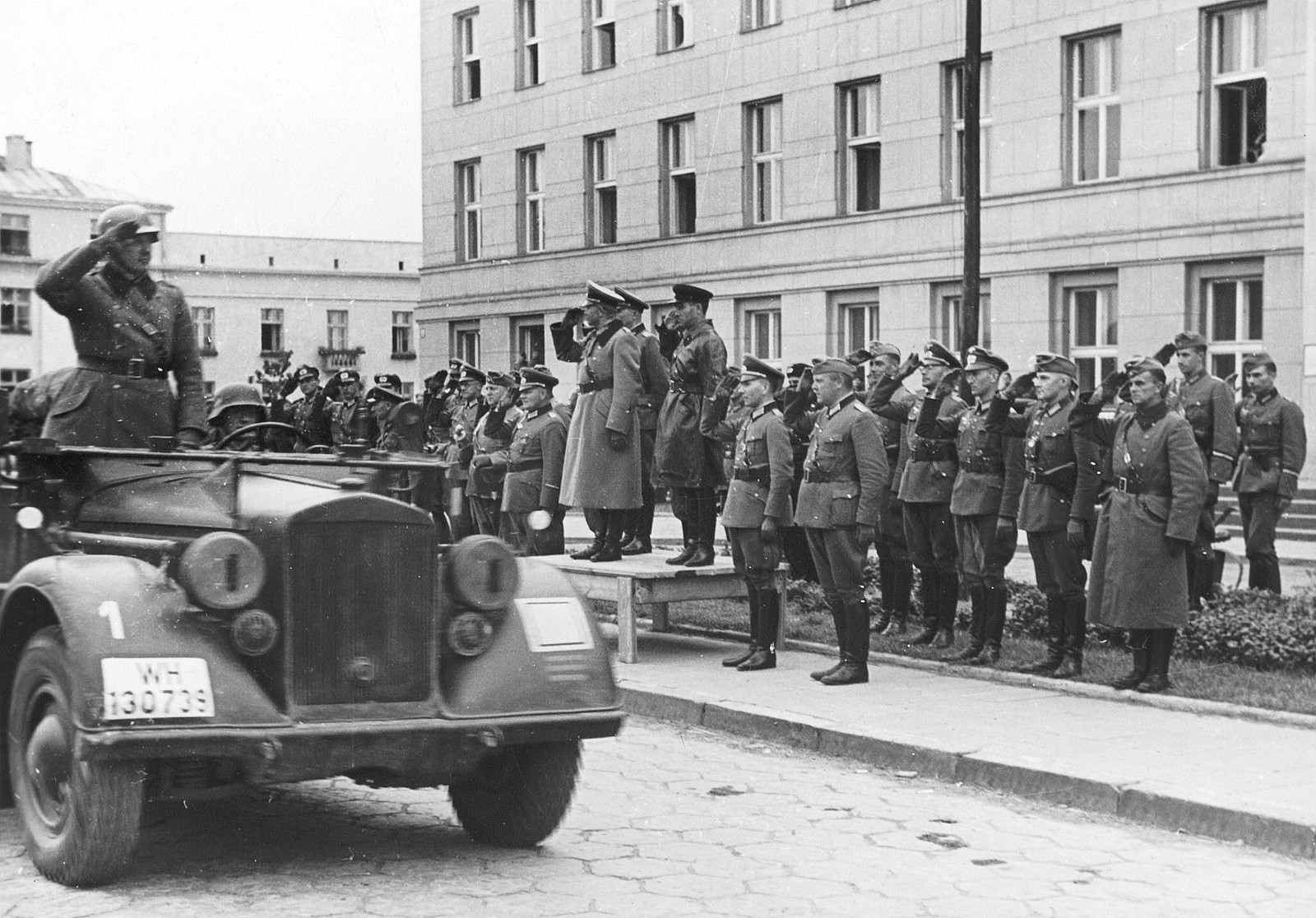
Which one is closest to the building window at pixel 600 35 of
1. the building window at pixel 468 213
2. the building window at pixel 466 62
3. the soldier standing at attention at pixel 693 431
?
the building window at pixel 466 62

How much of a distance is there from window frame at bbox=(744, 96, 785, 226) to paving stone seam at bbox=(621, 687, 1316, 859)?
22.2 m

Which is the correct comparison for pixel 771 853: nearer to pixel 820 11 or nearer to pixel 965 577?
pixel 965 577

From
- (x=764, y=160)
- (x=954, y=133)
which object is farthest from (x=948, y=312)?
(x=764, y=160)

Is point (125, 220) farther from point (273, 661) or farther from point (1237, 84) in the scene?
point (1237, 84)

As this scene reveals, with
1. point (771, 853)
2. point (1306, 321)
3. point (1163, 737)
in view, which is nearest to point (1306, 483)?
point (1306, 321)

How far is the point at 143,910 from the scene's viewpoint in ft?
18.9

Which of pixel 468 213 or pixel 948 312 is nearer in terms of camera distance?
pixel 948 312

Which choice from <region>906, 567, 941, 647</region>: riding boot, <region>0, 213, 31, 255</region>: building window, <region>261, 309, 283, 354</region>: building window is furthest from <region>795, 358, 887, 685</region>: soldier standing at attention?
<region>261, 309, 283, 354</region>: building window

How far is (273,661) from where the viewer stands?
240 inches

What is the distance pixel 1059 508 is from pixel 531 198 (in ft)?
92.7

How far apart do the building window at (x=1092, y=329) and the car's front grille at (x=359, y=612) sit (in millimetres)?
20339

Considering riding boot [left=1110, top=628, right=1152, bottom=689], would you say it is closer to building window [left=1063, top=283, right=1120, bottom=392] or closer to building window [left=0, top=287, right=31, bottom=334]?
building window [left=1063, top=283, right=1120, bottom=392]

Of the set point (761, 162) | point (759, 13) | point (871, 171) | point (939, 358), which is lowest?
point (939, 358)

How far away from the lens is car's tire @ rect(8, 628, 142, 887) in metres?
5.87
